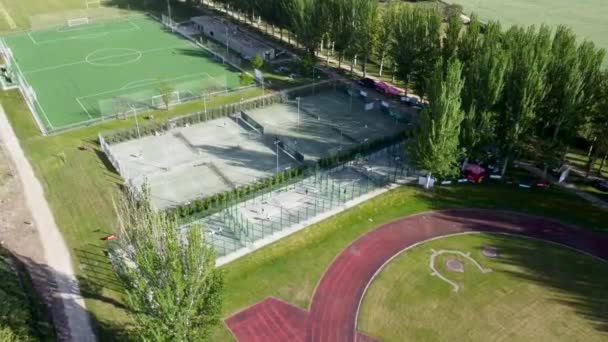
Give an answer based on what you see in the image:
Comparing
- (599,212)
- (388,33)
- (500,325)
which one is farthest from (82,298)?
(388,33)

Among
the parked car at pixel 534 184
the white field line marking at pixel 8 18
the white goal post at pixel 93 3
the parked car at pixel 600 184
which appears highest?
the white goal post at pixel 93 3

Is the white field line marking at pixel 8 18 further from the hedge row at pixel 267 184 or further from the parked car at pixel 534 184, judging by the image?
the parked car at pixel 534 184

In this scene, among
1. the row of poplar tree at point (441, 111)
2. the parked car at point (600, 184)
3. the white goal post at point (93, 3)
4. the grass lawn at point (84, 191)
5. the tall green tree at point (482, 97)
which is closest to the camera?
the row of poplar tree at point (441, 111)

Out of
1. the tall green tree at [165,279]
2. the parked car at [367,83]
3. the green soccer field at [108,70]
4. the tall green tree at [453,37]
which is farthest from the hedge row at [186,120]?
the tall green tree at [165,279]

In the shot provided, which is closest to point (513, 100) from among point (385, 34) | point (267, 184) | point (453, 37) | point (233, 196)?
point (453, 37)

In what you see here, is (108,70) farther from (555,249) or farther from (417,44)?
(555,249)
